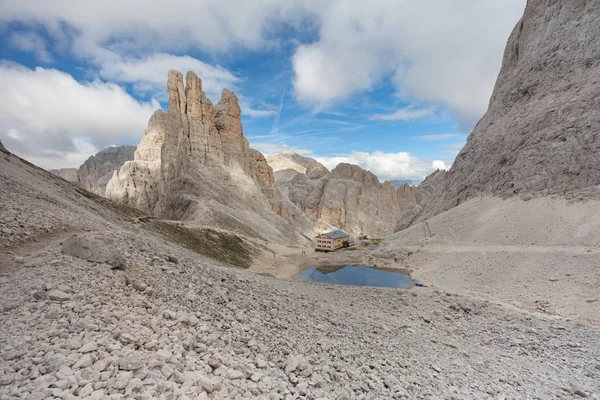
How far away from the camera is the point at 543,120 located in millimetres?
52500

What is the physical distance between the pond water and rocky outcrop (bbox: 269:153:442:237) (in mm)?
115804

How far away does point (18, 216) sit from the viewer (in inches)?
556

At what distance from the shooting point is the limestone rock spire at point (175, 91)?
87688 millimetres

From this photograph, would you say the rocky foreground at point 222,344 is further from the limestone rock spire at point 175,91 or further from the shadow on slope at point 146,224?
the limestone rock spire at point 175,91

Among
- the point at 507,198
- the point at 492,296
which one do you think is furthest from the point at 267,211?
the point at 492,296

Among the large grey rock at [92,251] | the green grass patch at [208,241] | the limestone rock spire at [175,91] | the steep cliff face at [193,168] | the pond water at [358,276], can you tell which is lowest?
the pond water at [358,276]

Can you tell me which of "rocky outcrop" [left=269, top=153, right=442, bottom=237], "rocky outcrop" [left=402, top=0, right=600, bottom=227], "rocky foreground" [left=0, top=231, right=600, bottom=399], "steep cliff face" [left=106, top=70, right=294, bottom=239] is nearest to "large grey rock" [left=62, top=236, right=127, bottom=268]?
"rocky foreground" [left=0, top=231, right=600, bottom=399]

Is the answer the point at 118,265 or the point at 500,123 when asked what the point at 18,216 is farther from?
the point at 500,123

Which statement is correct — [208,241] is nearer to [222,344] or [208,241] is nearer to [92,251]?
[92,251]

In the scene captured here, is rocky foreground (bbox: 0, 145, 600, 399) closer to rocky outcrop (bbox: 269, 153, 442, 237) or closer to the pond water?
the pond water

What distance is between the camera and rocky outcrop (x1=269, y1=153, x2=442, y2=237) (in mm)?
Answer: 173125

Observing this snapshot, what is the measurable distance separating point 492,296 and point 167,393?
32.7 metres

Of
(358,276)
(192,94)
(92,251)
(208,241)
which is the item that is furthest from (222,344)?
(192,94)

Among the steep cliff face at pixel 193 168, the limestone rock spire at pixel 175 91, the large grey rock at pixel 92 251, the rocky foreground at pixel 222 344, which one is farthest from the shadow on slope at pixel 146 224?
the limestone rock spire at pixel 175 91
